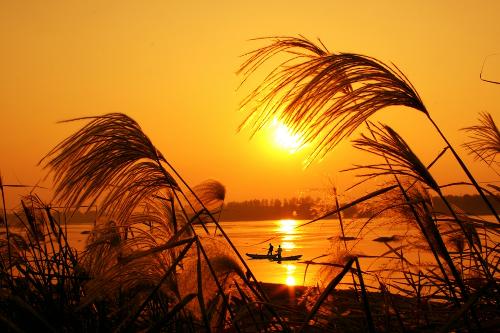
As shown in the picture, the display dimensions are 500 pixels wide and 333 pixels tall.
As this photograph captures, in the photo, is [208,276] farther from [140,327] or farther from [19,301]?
[140,327]

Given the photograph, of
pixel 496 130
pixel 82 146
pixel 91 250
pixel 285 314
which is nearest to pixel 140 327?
pixel 91 250

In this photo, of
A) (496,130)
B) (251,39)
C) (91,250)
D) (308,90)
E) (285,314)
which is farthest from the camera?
(496,130)

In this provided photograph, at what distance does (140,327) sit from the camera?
2.71 meters

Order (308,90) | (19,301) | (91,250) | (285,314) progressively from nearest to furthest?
(19,301) < (308,90) < (285,314) < (91,250)

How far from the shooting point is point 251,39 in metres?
1.97

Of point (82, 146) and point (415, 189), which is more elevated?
point (82, 146)

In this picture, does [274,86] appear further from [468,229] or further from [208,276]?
[468,229]

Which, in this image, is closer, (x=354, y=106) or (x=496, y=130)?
(x=354, y=106)

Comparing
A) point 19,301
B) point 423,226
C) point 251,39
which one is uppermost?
point 251,39

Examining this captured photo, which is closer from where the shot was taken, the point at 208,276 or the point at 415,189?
the point at 208,276

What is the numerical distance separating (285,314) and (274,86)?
932 millimetres

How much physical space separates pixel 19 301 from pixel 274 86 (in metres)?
1.06

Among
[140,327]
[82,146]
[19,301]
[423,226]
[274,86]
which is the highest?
[274,86]

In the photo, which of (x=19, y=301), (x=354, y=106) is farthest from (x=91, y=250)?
(x=354, y=106)
